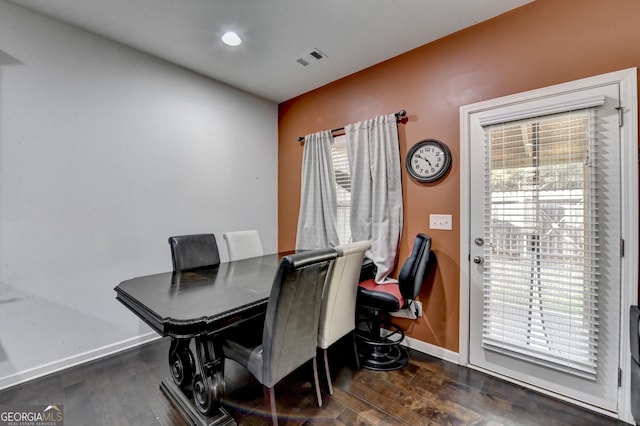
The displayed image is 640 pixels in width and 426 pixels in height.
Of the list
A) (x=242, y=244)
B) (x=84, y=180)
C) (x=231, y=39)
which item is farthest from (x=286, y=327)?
(x=231, y=39)

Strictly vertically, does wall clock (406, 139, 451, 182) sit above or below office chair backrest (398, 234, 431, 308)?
above

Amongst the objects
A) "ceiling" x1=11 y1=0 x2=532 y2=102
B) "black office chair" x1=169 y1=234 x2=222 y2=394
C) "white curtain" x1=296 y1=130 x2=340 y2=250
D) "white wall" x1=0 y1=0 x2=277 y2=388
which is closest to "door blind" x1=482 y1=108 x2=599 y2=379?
"ceiling" x1=11 y1=0 x2=532 y2=102

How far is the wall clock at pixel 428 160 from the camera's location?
2.35 m

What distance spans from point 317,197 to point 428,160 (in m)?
1.35

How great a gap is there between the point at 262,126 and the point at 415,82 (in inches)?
80.2

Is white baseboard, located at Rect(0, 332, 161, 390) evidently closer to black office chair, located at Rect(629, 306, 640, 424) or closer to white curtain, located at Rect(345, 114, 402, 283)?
white curtain, located at Rect(345, 114, 402, 283)

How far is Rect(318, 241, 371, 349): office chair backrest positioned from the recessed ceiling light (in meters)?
2.03

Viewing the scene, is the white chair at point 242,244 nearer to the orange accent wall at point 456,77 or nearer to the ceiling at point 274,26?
the orange accent wall at point 456,77

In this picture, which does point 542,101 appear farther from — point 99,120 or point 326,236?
point 99,120

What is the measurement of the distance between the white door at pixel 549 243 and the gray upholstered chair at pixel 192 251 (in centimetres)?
226

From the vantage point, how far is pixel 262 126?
3.69m

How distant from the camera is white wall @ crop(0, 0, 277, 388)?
2.00 meters

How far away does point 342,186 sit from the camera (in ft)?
10.4

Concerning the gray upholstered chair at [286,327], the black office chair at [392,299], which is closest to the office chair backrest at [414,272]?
the black office chair at [392,299]
